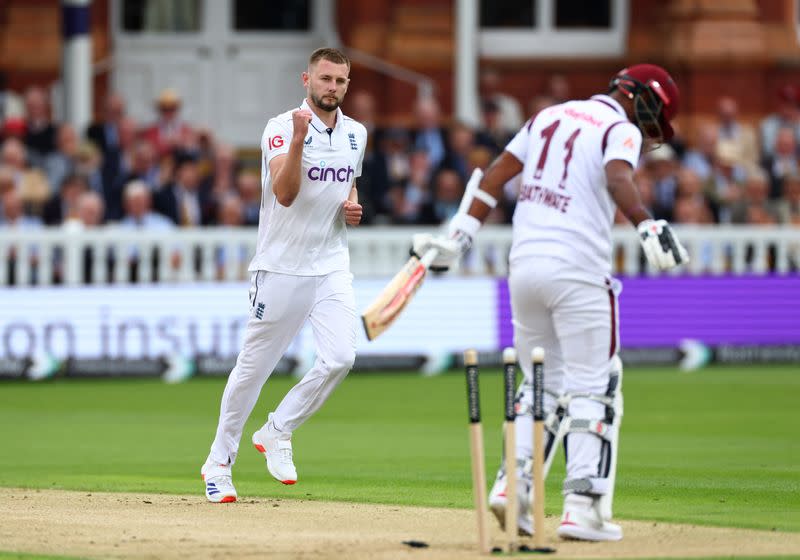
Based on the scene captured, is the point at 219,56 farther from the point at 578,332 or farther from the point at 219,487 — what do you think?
the point at 578,332

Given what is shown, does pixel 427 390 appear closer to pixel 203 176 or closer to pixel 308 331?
pixel 308 331

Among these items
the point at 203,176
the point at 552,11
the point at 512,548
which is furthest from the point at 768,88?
the point at 512,548

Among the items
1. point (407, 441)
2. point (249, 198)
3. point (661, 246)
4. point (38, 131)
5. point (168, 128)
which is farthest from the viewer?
point (168, 128)

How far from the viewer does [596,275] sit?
8.55m

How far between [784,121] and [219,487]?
576 inches

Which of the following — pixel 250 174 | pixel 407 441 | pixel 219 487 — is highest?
pixel 250 174

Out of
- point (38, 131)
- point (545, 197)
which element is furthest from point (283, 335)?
point (38, 131)

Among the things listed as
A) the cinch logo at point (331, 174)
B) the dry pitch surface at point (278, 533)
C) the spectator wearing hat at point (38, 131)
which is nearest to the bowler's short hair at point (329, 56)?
the cinch logo at point (331, 174)

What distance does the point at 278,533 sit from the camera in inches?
349

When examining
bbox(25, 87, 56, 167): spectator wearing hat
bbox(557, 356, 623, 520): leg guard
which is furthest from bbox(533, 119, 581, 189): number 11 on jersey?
bbox(25, 87, 56, 167): spectator wearing hat

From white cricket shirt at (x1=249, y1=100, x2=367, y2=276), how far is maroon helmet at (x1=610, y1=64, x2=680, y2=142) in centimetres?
187

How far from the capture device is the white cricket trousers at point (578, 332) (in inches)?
332

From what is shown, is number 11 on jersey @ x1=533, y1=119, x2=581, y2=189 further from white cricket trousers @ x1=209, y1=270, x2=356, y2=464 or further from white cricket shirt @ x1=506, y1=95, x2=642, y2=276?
white cricket trousers @ x1=209, y1=270, x2=356, y2=464

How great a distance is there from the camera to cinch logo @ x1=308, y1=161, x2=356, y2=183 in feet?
33.1
